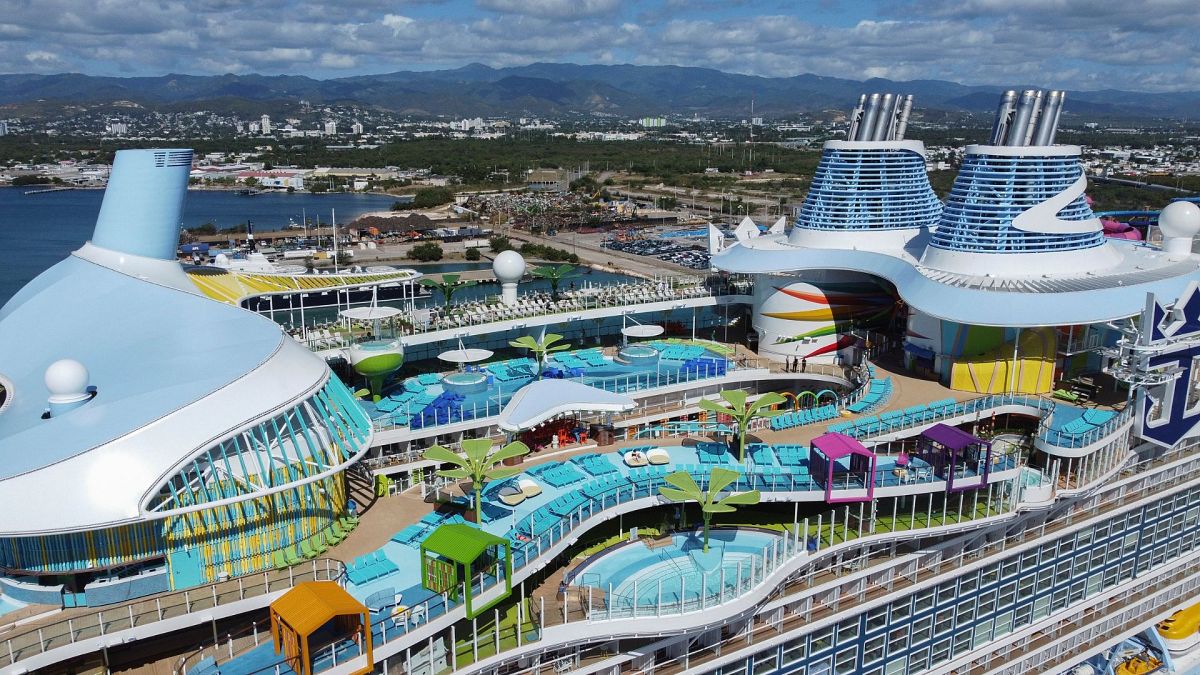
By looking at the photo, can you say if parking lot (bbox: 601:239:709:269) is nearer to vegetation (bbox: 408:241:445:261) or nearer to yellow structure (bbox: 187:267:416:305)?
vegetation (bbox: 408:241:445:261)

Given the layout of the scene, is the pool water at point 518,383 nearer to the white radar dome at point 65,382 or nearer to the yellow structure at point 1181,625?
the white radar dome at point 65,382

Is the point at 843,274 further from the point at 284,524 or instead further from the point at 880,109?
the point at 284,524

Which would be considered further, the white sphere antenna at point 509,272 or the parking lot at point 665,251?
the parking lot at point 665,251

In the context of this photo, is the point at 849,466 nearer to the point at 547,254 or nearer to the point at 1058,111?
the point at 1058,111

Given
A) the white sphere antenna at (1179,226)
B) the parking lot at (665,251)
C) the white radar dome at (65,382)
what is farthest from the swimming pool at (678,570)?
the parking lot at (665,251)

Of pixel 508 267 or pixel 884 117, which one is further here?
A: pixel 508 267

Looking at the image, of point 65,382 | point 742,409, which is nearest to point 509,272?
point 742,409

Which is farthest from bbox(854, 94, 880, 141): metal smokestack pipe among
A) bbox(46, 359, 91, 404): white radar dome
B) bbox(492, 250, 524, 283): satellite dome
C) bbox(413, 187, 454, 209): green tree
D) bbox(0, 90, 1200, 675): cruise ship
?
bbox(413, 187, 454, 209): green tree
